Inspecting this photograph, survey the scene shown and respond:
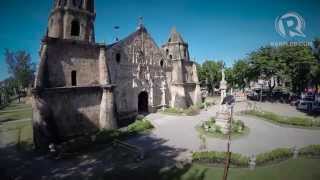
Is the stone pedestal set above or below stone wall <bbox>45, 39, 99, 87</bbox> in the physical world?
below

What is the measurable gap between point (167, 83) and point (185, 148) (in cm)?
1821

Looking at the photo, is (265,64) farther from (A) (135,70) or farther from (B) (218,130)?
(A) (135,70)

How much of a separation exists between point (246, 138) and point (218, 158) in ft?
21.7

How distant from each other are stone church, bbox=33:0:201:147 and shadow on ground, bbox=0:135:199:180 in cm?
245

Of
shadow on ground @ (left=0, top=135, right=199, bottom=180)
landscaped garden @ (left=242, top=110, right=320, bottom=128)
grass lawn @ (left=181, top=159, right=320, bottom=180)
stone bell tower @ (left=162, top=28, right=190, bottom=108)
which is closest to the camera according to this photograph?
grass lawn @ (left=181, top=159, right=320, bottom=180)

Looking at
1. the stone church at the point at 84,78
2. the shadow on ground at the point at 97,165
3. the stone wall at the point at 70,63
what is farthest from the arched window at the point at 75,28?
the shadow on ground at the point at 97,165

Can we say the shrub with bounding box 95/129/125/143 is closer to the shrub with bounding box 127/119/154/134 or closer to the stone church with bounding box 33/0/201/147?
the shrub with bounding box 127/119/154/134

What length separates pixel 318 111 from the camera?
87.6 ft

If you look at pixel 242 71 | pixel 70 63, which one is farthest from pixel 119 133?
pixel 242 71

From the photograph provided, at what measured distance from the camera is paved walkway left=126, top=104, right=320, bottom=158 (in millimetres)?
15086

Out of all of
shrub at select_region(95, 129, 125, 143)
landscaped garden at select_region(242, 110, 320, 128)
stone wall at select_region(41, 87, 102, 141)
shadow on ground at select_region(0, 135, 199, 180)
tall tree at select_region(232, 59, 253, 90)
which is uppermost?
tall tree at select_region(232, 59, 253, 90)

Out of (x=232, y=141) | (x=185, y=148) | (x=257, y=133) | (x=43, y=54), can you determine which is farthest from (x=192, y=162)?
(x=43, y=54)

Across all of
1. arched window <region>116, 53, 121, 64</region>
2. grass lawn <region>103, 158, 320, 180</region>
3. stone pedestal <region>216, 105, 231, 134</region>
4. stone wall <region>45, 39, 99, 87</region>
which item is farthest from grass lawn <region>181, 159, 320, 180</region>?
arched window <region>116, 53, 121, 64</region>

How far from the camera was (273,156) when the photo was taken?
12016 millimetres
